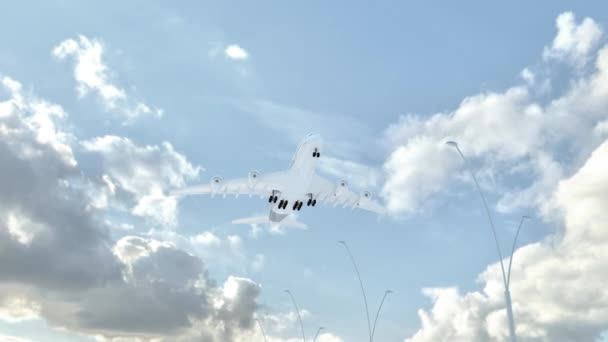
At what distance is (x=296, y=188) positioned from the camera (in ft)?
186

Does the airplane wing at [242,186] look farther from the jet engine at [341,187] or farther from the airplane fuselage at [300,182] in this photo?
the jet engine at [341,187]

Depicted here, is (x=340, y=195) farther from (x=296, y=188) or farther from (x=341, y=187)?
(x=296, y=188)

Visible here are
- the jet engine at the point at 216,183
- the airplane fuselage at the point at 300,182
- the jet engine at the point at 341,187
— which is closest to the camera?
the airplane fuselage at the point at 300,182

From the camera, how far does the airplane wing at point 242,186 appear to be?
5656 centimetres

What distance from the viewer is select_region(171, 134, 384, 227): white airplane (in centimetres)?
5366

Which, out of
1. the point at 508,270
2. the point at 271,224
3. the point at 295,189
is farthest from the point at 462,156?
the point at 271,224

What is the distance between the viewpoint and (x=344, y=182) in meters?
62.2

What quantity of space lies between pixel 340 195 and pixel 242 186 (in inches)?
431

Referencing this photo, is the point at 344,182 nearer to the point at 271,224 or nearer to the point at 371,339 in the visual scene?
the point at 271,224

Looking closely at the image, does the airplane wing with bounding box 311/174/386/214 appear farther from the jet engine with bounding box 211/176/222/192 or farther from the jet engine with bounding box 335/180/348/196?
the jet engine with bounding box 211/176/222/192

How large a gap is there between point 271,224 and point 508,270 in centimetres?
4042

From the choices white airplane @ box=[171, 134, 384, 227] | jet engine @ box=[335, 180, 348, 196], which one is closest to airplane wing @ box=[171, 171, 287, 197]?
white airplane @ box=[171, 134, 384, 227]

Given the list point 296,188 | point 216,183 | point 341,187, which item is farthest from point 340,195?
point 216,183

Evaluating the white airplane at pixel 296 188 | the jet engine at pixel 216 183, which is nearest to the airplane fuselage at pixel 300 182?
the white airplane at pixel 296 188
